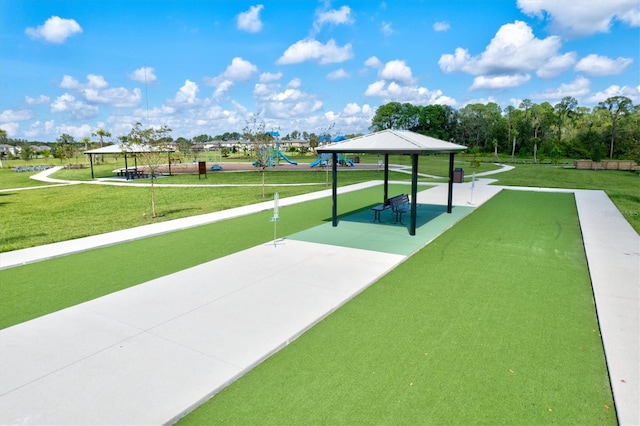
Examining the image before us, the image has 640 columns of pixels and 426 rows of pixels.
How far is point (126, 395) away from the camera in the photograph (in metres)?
4.30

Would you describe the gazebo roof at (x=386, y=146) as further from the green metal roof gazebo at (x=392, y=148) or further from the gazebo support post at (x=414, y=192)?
the gazebo support post at (x=414, y=192)

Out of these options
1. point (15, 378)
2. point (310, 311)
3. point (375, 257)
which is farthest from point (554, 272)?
point (15, 378)

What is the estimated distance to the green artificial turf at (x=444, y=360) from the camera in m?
4.09

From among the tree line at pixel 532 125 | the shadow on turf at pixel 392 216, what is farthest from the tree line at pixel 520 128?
the shadow on turf at pixel 392 216

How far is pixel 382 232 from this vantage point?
1189cm

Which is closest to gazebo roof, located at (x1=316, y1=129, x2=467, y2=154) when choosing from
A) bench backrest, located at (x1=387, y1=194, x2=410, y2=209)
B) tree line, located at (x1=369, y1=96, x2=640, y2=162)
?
bench backrest, located at (x1=387, y1=194, x2=410, y2=209)

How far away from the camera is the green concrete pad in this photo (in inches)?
411

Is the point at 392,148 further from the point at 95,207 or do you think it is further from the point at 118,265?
the point at 95,207

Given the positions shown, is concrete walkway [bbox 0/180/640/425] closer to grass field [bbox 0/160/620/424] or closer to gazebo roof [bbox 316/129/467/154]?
grass field [bbox 0/160/620/424]

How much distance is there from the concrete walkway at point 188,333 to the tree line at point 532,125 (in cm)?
3657

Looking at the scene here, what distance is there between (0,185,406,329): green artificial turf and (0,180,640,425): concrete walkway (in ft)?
1.58

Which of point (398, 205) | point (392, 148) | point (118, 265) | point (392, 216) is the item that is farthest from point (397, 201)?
point (118, 265)

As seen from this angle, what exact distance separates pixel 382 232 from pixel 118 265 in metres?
7.18

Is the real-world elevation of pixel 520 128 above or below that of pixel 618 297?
above
